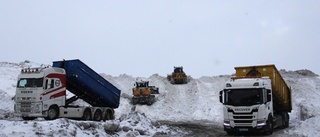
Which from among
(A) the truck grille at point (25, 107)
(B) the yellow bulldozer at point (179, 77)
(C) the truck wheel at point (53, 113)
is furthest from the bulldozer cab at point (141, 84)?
(A) the truck grille at point (25, 107)

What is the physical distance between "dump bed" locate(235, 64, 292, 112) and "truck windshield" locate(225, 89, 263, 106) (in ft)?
10.3

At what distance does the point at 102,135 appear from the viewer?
14.8 meters

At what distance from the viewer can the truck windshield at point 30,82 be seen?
62.7 ft

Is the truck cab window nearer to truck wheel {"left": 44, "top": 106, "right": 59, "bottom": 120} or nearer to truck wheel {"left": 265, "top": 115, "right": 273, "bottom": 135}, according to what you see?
truck wheel {"left": 44, "top": 106, "right": 59, "bottom": 120}

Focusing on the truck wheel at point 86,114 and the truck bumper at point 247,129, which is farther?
the truck wheel at point 86,114

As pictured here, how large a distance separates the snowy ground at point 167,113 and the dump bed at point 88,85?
71.2 inches

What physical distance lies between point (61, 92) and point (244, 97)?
10606 mm

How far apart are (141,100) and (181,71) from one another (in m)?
14.0

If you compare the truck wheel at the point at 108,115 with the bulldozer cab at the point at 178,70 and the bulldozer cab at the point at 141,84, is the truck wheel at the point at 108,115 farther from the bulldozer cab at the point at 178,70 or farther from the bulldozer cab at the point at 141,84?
the bulldozer cab at the point at 178,70

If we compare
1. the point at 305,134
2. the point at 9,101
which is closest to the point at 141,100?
the point at 9,101

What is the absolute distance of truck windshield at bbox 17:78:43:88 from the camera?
19.1 meters

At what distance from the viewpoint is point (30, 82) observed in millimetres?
19297

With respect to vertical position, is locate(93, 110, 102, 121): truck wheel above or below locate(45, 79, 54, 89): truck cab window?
below

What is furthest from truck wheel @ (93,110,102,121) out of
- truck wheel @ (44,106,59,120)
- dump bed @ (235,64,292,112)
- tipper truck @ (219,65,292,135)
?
dump bed @ (235,64,292,112)
